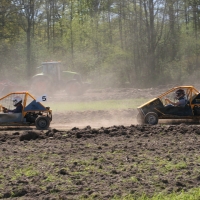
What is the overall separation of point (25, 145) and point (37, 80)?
22.9m

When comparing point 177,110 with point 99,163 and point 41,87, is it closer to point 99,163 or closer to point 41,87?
point 99,163

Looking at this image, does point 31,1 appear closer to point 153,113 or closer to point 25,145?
point 153,113

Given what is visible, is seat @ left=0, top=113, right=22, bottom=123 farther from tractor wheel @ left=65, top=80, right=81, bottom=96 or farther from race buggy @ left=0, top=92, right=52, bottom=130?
tractor wheel @ left=65, top=80, right=81, bottom=96

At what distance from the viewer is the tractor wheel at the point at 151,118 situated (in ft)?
57.0

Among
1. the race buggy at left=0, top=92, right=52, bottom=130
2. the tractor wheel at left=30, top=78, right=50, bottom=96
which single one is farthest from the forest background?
the race buggy at left=0, top=92, right=52, bottom=130

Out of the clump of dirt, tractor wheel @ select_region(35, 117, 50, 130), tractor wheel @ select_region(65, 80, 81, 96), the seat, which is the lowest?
the clump of dirt

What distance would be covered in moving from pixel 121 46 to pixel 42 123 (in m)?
33.7

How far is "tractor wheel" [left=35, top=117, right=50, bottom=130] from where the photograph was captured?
17.0m

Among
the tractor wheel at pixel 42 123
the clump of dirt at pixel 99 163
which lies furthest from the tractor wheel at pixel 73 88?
the clump of dirt at pixel 99 163

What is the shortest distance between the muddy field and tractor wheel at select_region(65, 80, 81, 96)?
20.0 metres

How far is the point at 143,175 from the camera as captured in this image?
9055 mm

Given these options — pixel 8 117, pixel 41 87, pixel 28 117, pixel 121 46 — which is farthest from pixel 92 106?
pixel 121 46

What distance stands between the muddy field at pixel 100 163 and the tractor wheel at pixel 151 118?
75.0 inches

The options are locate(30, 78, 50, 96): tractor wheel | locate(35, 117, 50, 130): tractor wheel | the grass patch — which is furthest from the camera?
locate(30, 78, 50, 96): tractor wheel
